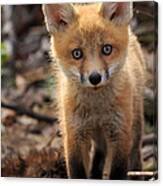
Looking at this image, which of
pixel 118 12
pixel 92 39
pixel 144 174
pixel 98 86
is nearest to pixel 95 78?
pixel 98 86

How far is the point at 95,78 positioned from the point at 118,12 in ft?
0.84

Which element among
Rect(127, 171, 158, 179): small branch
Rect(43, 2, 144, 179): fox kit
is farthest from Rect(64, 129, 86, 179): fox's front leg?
Rect(127, 171, 158, 179): small branch

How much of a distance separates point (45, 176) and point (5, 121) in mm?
263

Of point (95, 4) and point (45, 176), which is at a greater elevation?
point (95, 4)

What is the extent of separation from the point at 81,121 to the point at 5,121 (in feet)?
0.99

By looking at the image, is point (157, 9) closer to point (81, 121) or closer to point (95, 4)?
point (95, 4)

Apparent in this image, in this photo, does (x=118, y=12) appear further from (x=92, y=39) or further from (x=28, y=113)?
(x=28, y=113)

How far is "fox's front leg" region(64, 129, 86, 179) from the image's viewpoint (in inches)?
93.7

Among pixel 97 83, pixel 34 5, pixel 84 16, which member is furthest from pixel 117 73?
pixel 34 5

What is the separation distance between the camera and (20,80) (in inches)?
95.6

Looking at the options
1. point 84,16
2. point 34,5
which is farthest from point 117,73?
point 34,5

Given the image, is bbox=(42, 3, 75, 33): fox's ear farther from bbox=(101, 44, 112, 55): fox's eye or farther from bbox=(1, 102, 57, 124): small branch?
bbox=(1, 102, 57, 124): small branch

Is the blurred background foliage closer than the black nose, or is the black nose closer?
the black nose

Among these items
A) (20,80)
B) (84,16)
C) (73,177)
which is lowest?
(73,177)
